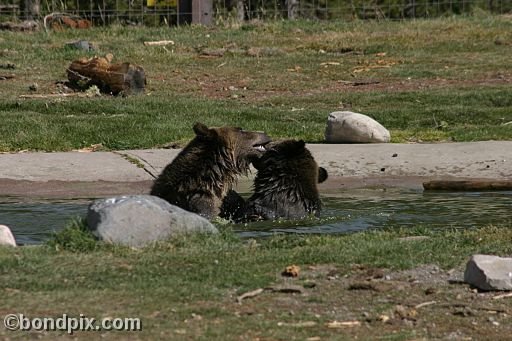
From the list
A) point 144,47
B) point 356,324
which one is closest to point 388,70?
point 144,47

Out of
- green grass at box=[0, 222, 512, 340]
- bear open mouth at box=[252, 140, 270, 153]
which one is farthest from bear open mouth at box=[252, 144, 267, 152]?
green grass at box=[0, 222, 512, 340]

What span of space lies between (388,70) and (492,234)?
42.5 ft

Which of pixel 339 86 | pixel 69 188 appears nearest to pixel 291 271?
pixel 69 188

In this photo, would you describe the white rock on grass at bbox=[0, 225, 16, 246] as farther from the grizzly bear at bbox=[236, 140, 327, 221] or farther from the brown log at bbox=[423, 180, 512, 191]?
the brown log at bbox=[423, 180, 512, 191]

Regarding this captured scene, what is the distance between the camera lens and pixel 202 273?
7.38 m

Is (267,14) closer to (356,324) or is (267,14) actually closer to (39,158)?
(39,158)

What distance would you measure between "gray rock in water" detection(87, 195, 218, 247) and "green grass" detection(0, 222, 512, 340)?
4.5 inches

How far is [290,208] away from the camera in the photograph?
34.9 ft

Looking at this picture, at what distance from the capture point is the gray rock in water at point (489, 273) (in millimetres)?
7129

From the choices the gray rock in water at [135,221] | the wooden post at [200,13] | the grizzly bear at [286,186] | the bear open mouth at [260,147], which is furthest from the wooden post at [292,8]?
the gray rock in water at [135,221]

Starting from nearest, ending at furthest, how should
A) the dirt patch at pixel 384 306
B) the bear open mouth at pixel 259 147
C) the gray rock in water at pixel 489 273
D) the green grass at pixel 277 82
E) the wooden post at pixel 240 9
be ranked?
the dirt patch at pixel 384 306 → the gray rock in water at pixel 489 273 → the bear open mouth at pixel 259 147 → the green grass at pixel 277 82 → the wooden post at pixel 240 9

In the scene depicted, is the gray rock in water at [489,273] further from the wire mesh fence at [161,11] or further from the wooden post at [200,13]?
the wire mesh fence at [161,11]

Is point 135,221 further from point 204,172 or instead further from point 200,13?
point 200,13

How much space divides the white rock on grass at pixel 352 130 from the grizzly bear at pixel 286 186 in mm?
4341
